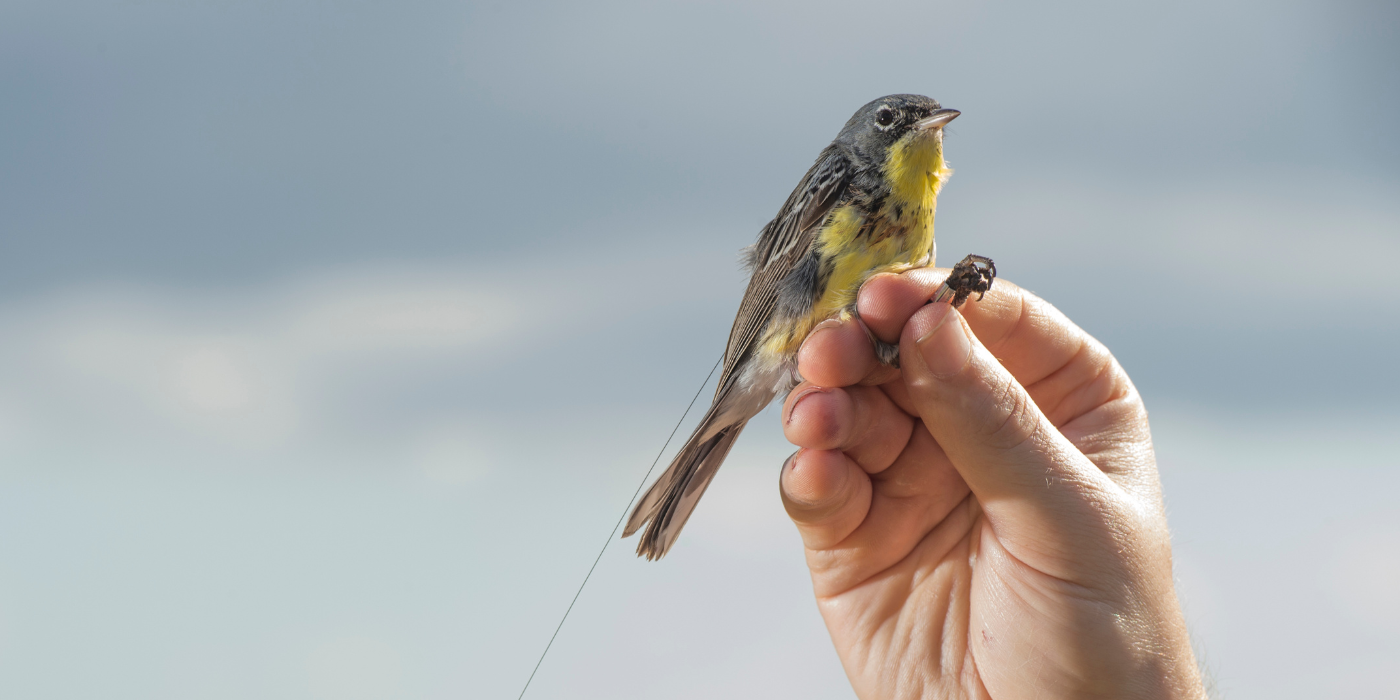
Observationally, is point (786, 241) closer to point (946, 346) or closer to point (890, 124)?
point (890, 124)

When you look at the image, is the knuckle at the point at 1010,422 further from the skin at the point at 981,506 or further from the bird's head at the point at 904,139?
the bird's head at the point at 904,139

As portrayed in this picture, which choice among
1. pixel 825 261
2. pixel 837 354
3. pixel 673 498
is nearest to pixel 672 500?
pixel 673 498

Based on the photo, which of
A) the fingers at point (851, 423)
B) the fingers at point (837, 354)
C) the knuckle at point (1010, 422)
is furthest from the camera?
the fingers at point (851, 423)

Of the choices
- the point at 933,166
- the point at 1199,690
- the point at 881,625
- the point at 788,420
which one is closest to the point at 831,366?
the point at 788,420

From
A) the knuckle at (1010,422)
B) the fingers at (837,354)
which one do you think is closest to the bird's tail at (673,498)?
the fingers at (837,354)

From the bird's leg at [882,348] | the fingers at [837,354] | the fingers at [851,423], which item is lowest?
the fingers at [851,423]

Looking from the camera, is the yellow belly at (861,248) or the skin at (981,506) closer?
the skin at (981,506)

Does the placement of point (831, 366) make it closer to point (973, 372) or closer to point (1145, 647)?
point (973, 372)
